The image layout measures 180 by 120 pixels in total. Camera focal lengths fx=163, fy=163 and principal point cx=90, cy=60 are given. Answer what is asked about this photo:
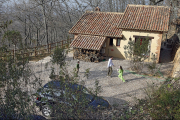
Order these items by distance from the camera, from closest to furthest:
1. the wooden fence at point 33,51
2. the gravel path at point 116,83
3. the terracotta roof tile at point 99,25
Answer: the wooden fence at point 33,51 < the gravel path at point 116,83 < the terracotta roof tile at point 99,25

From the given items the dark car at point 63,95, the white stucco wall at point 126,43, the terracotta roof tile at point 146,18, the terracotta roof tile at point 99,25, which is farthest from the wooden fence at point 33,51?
the terracotta roof tile at point 146,18

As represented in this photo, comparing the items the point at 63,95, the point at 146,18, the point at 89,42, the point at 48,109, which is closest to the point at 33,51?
the point at 89,42

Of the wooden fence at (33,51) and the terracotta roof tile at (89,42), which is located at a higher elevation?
the terracotta roof tile at (89,42)

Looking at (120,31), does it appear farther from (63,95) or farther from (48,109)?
(48,109)

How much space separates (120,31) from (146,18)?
2935 millimetres

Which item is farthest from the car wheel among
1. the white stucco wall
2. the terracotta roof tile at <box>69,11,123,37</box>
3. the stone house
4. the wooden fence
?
the white stucco wall

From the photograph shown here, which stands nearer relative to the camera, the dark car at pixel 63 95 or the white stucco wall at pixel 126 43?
the dark car at pixel 63 95

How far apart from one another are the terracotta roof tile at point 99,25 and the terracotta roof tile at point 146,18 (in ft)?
3.66

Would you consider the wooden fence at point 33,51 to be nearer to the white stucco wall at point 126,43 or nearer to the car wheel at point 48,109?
the car wheel at point 48,109

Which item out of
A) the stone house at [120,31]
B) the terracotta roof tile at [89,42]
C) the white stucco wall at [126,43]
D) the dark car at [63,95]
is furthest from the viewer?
the terracotta roof tile at [89,42]

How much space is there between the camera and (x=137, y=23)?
1612cm

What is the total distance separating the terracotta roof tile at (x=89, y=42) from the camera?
15.7 metres

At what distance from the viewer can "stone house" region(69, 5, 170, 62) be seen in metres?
15.5

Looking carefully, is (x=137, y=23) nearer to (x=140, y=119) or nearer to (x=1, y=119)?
(x=140, y=119)
